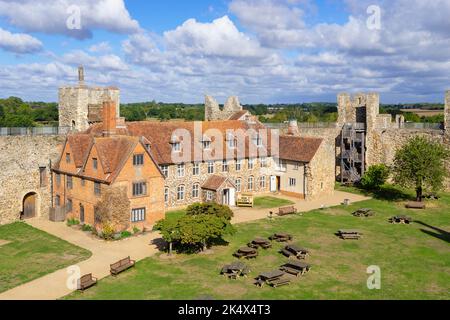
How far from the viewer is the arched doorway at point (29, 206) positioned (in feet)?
129

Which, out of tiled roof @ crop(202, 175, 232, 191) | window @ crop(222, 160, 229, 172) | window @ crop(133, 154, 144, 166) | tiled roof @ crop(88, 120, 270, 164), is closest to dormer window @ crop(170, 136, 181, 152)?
tiled roof @ crop(88, 120, 270, 164)

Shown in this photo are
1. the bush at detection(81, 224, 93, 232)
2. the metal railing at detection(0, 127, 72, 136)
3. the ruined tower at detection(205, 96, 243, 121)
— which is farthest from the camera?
the ruined tower at detection(205, 96, 243, 121)

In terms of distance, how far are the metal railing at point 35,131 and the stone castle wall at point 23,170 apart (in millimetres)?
618

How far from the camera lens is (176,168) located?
42000mm

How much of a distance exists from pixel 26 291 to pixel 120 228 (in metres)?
10.7

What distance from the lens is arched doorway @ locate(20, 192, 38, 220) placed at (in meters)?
39.2

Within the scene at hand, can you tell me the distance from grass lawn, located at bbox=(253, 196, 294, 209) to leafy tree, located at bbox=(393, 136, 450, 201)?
1136 centimetres

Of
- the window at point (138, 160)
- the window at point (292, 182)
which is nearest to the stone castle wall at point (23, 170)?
the window at point (138, 160)

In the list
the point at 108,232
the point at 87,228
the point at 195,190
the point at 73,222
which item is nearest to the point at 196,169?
the point at 195,190

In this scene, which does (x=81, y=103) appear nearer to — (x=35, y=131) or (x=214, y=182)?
(x=35, y=131)

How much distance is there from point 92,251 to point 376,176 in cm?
3378

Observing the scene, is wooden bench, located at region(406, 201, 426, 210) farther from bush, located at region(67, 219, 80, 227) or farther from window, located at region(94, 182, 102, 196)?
bush, located at region(67, 219, 80, 227)

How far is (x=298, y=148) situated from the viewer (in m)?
48.9
